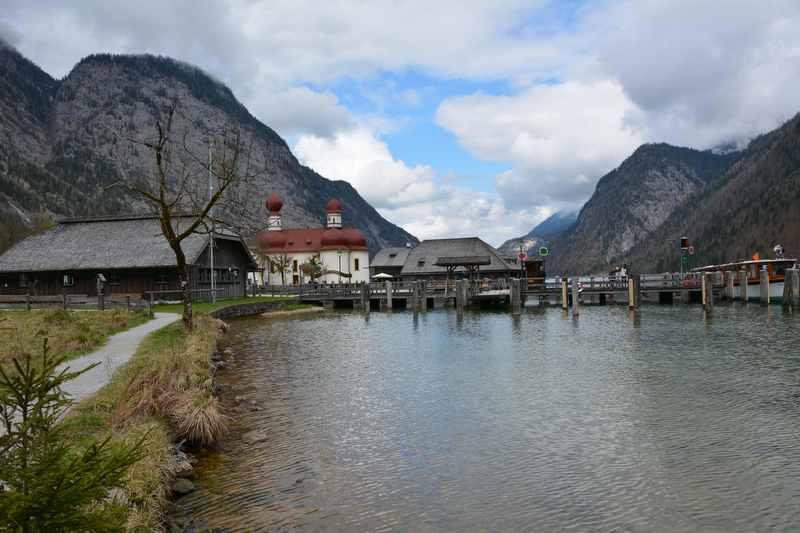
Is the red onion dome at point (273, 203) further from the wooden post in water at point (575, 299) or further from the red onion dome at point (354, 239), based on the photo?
the wooden post in water at point (575, 299)

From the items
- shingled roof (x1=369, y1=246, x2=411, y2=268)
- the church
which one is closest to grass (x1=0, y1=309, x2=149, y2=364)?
the church

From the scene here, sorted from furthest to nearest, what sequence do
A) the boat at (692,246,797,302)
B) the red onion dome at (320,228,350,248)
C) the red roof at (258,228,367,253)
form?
1. the red roof at (258,228,367,253)
2. the red onion dome at (320,228,350,248)
3. the boat at (692,246,797,302)

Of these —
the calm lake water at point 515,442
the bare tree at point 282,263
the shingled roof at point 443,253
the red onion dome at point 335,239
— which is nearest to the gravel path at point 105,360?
the calm lake water at point 515,442

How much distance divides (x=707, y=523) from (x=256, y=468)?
26.7 ft

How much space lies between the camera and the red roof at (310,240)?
105 m

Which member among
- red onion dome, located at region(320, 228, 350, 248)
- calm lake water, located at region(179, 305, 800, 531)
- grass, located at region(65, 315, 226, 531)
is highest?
red onion dome, located at region(320, 228, 350, 248)

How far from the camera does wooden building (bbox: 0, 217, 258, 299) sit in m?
50.7

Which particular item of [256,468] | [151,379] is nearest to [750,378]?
[256,468]

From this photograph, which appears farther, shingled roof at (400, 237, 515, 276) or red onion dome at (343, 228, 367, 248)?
red onion dome at (343, 228, 367, 248)

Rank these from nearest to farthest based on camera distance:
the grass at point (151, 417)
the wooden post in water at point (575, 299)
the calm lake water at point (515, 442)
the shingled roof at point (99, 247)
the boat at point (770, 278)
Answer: the grass at point (151, 417), the calm lake water at point (515, 442), the wooden post in water at point (575, 299), the shingled roof at point (99, 247), the boat at point (770, 278)

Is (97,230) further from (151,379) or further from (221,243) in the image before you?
(151,379)

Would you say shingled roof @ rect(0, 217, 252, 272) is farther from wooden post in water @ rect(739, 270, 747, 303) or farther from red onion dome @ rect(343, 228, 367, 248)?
red onion dome @ rect(343, 228, 367, 248)

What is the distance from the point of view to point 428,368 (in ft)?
78.5

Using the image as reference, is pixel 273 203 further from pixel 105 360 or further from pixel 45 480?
pixel 45 480
